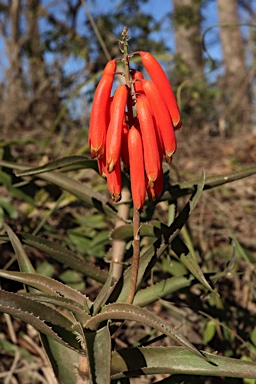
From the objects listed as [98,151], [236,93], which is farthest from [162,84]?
[236,93]

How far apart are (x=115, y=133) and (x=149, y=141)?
0.06 meters

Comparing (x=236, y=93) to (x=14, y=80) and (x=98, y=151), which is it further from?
(x=98, y=151)

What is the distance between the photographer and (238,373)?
0.84 m

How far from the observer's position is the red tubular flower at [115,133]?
809 mm

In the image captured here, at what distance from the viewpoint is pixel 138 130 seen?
34.0 inches

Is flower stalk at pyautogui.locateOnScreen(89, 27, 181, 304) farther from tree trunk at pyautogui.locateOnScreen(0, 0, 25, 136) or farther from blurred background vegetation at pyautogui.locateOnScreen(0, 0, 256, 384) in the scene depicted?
tree trunk at pyautogui.locateOnScreen(0, 0, 25, 136)

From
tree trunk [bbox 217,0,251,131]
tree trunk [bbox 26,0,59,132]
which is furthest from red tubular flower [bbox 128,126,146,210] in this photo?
tree trunk [bbox 217,0,251,131]

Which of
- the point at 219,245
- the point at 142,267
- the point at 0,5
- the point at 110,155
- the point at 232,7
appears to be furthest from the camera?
the point at 232,7

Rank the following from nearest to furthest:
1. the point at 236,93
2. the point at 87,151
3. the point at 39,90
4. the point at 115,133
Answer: the point at 115,133, the point at 87,151, the point at 39,90, the point at 236,93

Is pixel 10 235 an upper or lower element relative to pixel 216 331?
upper

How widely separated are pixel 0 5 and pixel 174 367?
474cm

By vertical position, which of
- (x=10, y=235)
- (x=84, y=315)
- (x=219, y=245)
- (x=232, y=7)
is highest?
(x=232, y=7)

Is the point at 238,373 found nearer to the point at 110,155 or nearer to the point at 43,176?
the point at 110,155

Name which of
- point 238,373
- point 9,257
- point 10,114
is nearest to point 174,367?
point 238,373
